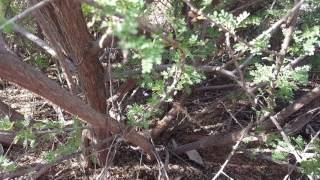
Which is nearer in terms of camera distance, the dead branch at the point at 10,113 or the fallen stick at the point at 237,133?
the fallen stick at the point at 237,133

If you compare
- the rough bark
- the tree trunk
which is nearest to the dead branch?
the tree trunk

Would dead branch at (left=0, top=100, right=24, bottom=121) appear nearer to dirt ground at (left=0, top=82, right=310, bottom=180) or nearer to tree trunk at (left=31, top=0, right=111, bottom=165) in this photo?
dirt ground at (left=0, top=82, right=310, bottom=180)

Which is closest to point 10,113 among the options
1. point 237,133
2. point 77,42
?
point 77,42

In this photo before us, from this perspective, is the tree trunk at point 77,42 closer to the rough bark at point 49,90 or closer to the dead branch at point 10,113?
the rough bark at point 49,90

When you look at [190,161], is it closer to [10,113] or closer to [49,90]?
[10,113]

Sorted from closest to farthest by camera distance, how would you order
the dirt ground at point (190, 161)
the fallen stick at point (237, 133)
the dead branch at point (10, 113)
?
1. the fallen stick at point (237, 133)
2. the dead branch at point (10, 113)
3. the dirt ground at point (190, 161)

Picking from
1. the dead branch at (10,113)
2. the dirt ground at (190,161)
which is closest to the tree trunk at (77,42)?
the dirt ground at (190,161)

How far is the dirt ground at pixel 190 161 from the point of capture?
2.28 m

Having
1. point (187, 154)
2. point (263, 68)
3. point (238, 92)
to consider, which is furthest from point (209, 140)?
point (263, 68)

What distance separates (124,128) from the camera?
1893 mm

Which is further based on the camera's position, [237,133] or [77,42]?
[237,133]

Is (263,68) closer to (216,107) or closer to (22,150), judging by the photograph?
(216,107)

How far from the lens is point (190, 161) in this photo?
238cm

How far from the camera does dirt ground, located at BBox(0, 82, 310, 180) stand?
228cm
